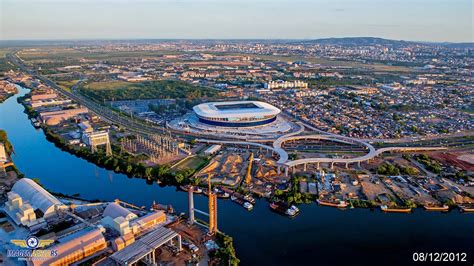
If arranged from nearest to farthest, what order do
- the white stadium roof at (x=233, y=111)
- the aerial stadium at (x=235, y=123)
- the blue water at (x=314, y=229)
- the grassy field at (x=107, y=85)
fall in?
the blue water at (x=314, y=229)
the aerial stadium at (x=235, y=123)
the white stadium roof at (x=233, y=111)
the grassy field at (x=107, y=85)

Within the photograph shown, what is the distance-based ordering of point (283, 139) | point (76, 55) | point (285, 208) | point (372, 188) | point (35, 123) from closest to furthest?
point (285, 208)
point (372, 188)
point (283, 139)
point (35, 123)
point (76, 55)

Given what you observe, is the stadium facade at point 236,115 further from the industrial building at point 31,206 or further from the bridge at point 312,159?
the industrial building at point 31,206

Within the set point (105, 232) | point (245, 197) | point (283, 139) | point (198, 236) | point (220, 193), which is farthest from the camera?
A: point (283, 139)

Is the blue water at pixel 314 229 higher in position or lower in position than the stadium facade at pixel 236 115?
lower

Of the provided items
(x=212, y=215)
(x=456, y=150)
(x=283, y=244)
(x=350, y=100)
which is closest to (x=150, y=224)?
(x=212, y=215)

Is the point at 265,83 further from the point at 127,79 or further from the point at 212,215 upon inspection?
the point at 212,215

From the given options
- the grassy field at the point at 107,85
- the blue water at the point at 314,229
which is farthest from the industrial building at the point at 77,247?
the grassy field at the point at 107,85

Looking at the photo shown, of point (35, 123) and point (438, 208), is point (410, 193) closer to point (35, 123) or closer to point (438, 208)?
point (438, 208)

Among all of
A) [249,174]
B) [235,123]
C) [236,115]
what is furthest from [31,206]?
[236,115]
